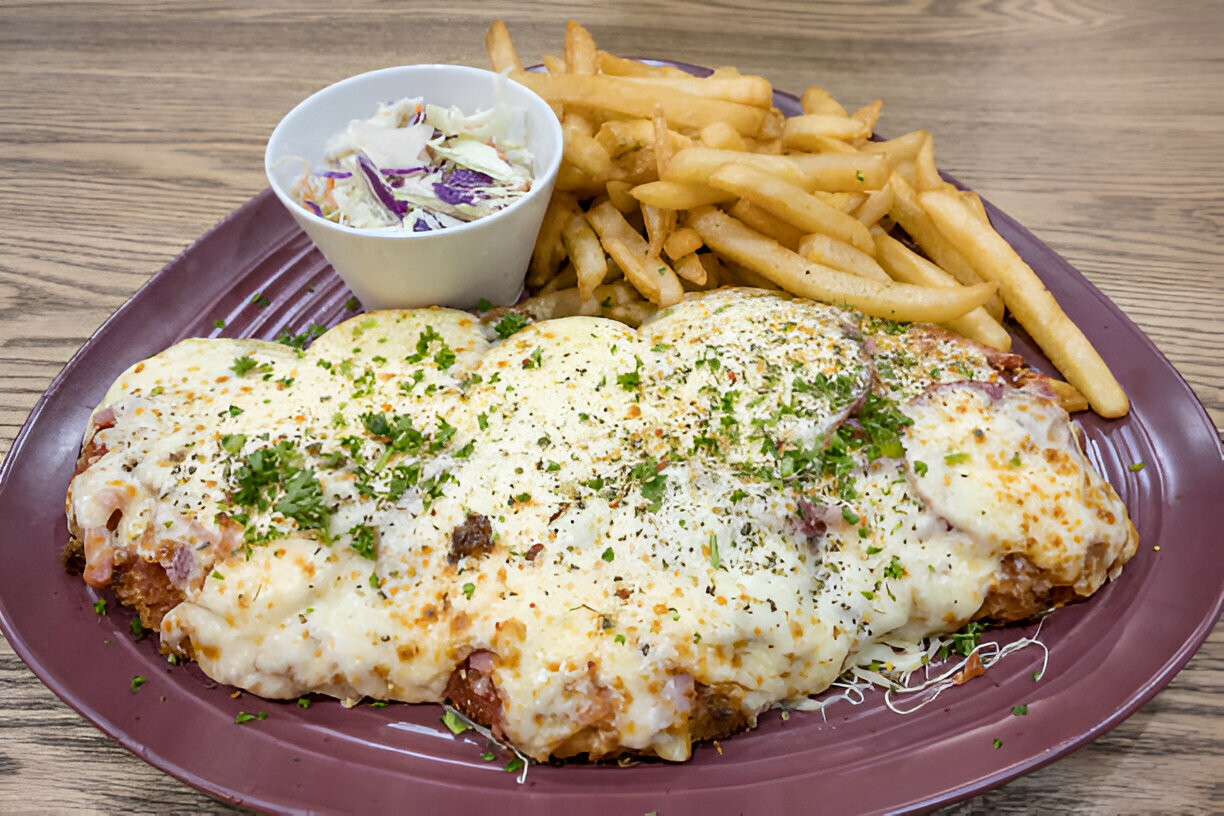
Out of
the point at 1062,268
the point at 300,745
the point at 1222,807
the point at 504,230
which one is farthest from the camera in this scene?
the point at 1062,268

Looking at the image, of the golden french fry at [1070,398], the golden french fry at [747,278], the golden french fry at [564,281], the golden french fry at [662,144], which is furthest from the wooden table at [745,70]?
the golden french fry at [662,144]

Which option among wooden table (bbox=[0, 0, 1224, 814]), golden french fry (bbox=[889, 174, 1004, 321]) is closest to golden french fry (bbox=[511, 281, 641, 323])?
golden french fry (bbox=[889, 174, 1004, 321])

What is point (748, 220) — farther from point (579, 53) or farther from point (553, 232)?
point (579, 53)

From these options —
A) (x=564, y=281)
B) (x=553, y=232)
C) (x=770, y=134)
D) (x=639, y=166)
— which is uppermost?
(x=770, y=134)

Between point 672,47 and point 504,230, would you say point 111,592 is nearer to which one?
point 504,230

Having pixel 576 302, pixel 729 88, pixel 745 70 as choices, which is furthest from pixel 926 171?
pixel 745 70

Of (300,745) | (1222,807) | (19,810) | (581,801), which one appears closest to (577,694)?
(581,801)
